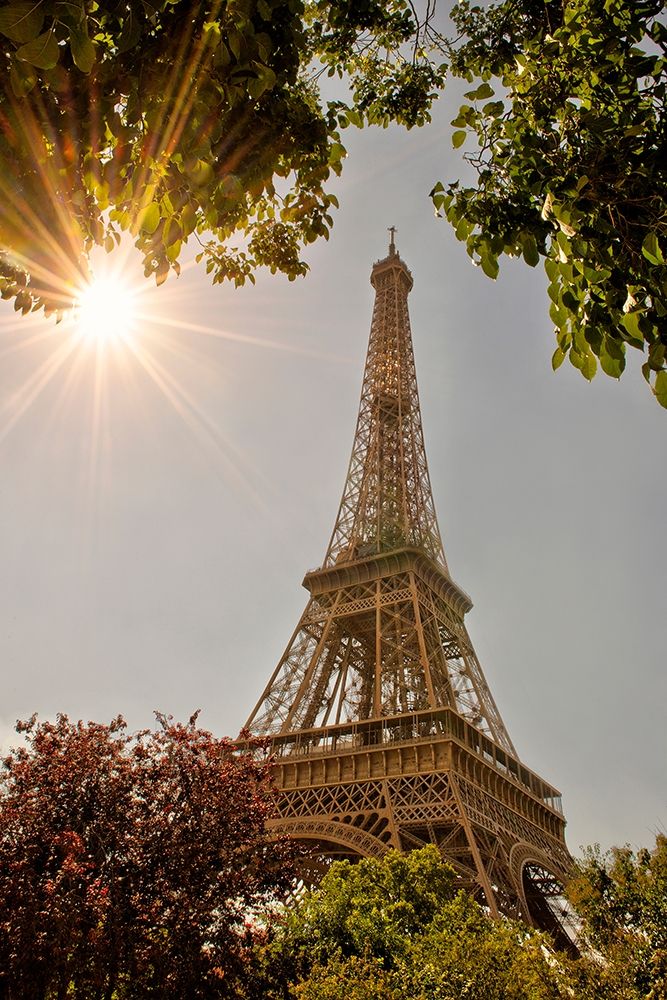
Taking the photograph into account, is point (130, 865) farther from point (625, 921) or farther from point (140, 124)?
point (625, 921)

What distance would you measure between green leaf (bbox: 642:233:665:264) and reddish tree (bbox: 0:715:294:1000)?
1068cm

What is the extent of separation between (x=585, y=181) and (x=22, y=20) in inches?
104

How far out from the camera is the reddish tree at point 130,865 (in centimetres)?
989

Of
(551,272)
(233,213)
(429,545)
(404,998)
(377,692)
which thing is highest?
(429,545)

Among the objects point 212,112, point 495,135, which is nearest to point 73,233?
point 212,112

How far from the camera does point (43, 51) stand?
2703mm

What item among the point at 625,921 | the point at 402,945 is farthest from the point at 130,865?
the point at 625,921

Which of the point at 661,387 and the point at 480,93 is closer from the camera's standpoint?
the point at 661,387

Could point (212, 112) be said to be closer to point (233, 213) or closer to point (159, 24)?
point (159, 24)

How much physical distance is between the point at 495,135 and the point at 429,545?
35425mm

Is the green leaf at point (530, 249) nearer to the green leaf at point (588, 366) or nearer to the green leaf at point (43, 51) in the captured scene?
the green leaf at point (588, 366)

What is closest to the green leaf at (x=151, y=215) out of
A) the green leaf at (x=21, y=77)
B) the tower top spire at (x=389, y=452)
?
the green leaf at (x=21, y=77)

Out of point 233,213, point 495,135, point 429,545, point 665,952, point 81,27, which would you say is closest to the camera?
point 81,27

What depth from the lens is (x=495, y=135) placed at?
15.9 ft
